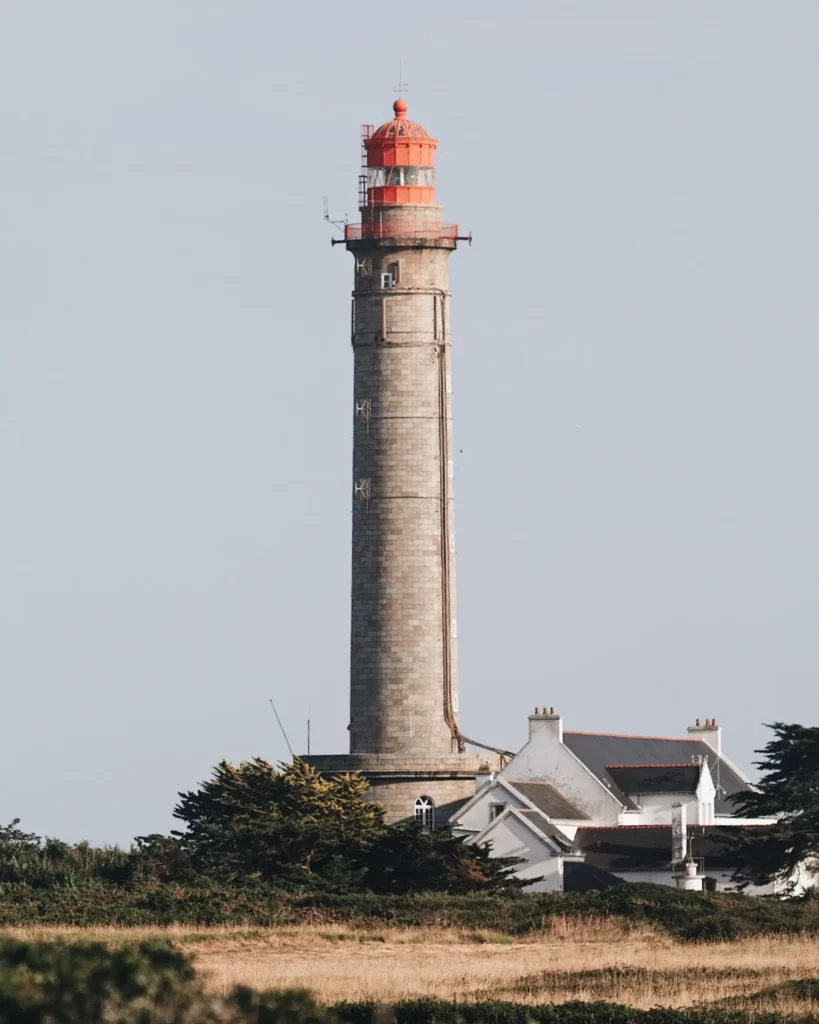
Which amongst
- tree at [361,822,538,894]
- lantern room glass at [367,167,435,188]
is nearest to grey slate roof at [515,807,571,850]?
tree at [361,822,538,894]

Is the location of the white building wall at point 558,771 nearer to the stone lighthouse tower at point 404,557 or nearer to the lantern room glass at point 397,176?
the stone lighthouse tower at point 404,557

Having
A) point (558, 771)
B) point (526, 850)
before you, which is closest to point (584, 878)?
point (526, 850)

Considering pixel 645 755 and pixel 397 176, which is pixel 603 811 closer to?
pixel 645 755

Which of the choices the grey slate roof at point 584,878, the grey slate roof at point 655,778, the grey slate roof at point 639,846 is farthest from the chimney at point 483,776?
the grey slate roof at point 655,778

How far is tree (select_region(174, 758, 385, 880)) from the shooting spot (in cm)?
5422

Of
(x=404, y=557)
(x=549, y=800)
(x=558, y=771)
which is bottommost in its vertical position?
(x=549, y=800)

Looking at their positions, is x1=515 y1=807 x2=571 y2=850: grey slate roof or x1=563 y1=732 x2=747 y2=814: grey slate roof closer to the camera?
x1=515 y1=807 x2=571 y2=850: grey slate roof

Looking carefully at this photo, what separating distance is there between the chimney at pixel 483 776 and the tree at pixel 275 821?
10.8ft

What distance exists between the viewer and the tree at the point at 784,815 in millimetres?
50875

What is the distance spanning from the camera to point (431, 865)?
52.8m

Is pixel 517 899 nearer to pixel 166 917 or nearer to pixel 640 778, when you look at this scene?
pixel 166 917

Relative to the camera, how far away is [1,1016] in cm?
1788

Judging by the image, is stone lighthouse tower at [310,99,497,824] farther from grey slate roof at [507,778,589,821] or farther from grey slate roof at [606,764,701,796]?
grey slate roof at [606,764,701,796]

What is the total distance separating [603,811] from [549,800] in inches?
66.5
